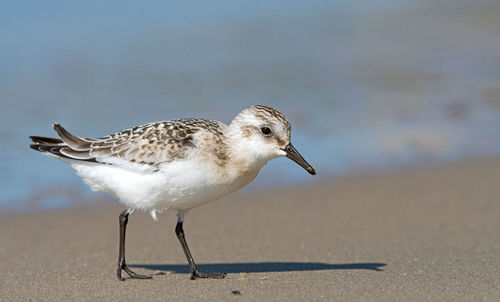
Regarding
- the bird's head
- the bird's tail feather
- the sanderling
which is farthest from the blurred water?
the bird's head

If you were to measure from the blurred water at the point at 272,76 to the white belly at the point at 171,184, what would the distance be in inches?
117

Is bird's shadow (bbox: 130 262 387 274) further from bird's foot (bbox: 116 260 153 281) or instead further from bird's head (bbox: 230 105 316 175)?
bird's head (bbox: 230 105 316 175)

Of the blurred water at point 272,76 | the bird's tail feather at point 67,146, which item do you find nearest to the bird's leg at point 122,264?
the bird's tail feather at point 67,146

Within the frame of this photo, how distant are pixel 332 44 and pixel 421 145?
7859 millimetres

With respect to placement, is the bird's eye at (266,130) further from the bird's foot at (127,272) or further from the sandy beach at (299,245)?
the bird's foot at (127,272)

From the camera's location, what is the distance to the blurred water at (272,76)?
35.1ft

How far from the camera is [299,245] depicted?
7586mm

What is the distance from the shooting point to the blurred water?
10703 mm

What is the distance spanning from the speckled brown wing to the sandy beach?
3.36 feet

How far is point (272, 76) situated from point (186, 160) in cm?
966

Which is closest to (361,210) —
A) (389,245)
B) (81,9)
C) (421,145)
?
(389,245)

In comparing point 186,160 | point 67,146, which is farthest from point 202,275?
point 67,146

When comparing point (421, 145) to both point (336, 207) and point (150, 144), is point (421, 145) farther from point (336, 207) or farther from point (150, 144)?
point (150, 144)

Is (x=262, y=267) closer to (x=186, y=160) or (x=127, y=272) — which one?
(x=127, y=272)
